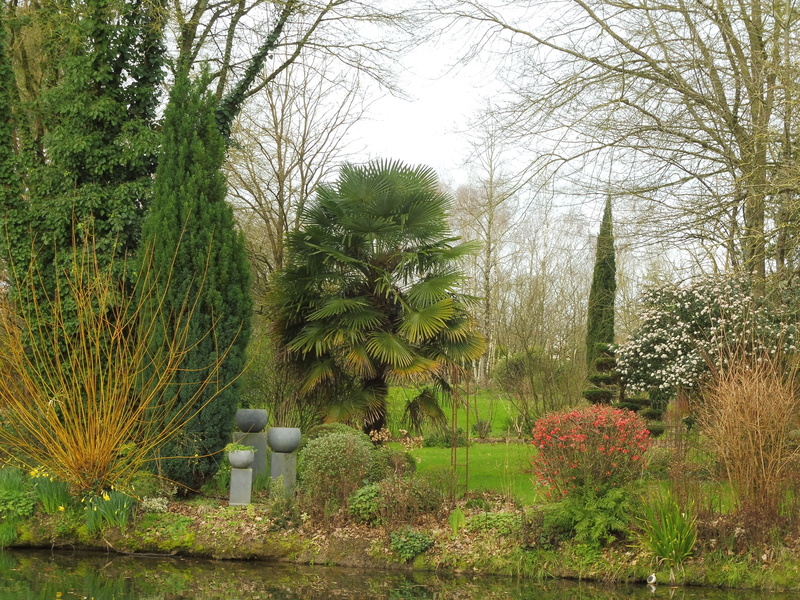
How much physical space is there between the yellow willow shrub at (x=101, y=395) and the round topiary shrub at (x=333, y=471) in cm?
158

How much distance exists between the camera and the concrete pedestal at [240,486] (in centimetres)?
909

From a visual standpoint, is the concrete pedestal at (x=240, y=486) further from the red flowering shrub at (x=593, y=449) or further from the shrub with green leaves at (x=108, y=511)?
the red flowering shrub at (x=593, y=449)

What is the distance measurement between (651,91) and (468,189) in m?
19.5

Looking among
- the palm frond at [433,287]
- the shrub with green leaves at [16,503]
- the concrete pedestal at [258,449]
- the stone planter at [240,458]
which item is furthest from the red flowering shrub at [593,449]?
the shrub with green leaves at [16,503]

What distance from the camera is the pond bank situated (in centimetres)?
730

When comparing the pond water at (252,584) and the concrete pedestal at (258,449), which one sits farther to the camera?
the concrete pedestal at (258,449)

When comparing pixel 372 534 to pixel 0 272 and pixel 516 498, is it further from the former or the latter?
pixel 0 272

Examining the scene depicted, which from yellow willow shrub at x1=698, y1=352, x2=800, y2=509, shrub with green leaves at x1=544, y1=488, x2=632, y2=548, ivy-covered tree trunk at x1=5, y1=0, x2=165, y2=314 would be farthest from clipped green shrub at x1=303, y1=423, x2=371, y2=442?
yellow willow shrub at x1=698, y1=352, x2=800, y2=509

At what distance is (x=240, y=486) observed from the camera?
29.9 feet

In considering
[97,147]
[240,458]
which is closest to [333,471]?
[240,458]

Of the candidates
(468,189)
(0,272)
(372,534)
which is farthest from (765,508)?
(468,189)

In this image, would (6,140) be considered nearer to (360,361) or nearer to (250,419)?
(250,419)

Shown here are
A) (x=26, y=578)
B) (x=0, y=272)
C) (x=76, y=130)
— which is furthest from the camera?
(x=0, y=272)

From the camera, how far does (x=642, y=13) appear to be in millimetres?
12297
